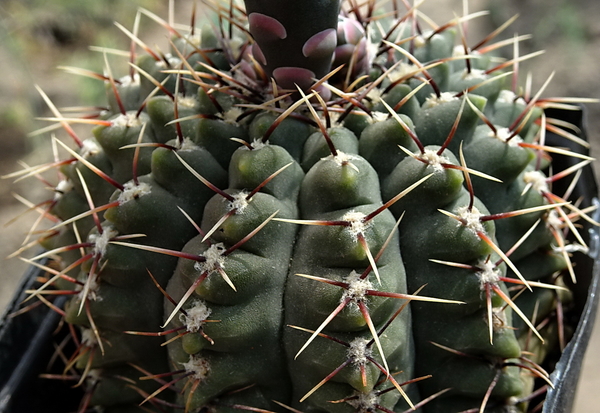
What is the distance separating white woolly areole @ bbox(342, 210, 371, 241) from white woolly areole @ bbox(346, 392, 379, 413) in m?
0.29

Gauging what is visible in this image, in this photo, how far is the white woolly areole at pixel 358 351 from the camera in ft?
3.14

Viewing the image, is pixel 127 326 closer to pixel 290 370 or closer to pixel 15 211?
pixel 290 370

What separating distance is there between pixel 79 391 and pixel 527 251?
1.31 meters

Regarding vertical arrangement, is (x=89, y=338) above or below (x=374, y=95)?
below

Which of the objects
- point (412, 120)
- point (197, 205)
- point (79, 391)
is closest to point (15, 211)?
point (79, 391)

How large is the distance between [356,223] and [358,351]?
0.22 meters

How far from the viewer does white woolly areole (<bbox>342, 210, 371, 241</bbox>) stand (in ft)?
3.09

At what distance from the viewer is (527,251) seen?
1246mm

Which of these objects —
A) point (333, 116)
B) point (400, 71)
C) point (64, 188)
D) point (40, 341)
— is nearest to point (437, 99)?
point (400, 71)

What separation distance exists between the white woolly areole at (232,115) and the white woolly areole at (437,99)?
0.39m

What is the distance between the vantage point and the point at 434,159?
104 cm

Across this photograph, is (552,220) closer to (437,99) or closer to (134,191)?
(437,99)

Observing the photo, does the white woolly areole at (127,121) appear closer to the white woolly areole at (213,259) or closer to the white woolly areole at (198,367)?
the white woolly areole at (213,259)

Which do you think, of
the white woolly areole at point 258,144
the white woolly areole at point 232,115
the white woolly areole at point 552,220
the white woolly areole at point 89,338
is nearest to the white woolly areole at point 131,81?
the white woolly areole at point 232,115
